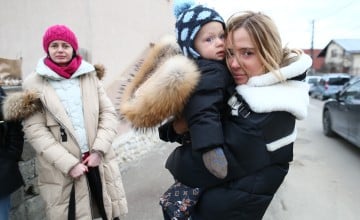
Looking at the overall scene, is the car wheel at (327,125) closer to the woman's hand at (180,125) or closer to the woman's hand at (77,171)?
the woman's hand at (77,171)

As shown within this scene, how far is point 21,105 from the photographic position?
218 cm

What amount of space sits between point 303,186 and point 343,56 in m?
45.1

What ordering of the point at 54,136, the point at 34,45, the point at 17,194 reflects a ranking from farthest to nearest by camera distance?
the point at 34,45 → the point at 17,194 → the point at 54,136

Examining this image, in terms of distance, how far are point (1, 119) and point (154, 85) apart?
1.51 metres

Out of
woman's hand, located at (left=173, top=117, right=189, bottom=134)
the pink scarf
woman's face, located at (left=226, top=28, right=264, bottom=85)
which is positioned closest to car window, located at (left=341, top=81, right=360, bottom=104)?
the pink scarf

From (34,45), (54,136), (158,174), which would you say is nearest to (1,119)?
(54,136)

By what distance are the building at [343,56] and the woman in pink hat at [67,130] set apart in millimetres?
42007

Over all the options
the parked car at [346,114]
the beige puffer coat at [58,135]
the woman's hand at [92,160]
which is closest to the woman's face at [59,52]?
the beige puffer coat at [58,135]

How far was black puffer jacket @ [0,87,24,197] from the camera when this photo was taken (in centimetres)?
216

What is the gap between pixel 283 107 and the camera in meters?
1.25

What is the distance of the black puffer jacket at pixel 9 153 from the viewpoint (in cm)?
216

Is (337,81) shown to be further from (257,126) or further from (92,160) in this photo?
(257,126)

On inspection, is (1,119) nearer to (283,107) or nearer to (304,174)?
(283,107)

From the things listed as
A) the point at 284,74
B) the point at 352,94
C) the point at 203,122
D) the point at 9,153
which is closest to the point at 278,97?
the point at 284,74
